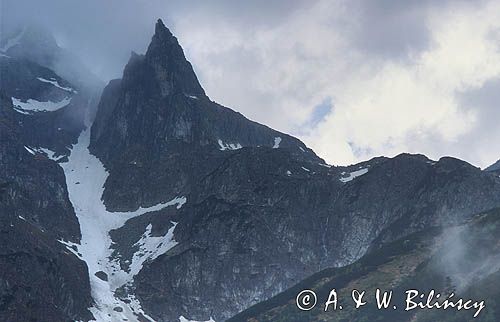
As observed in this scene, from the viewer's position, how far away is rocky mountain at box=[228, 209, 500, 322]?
150m

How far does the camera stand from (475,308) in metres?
143

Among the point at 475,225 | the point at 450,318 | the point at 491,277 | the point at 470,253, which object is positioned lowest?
the point at 450,318

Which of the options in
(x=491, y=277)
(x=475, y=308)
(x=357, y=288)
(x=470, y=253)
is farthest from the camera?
(x=357, y=288)

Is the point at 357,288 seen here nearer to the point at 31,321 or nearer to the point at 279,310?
the point at 279,310

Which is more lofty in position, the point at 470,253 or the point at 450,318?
the point at 470,253

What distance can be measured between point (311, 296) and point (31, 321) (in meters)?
82.6

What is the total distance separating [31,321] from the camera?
195m

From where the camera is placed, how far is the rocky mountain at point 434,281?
14988 cm

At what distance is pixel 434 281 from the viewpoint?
170500 mm

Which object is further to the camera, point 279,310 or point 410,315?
point 279,310

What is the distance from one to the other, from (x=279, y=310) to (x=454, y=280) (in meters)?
54.8

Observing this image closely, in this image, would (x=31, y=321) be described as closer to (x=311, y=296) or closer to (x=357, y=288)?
(x=311, y=296)

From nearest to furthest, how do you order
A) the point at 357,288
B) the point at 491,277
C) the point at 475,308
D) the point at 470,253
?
the point at 475,308 < the point at 491,277 < the point at 470,253 < the point at 357,288

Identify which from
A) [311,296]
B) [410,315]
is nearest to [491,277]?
[410,315]
